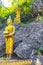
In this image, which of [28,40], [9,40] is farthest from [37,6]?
[9,40]

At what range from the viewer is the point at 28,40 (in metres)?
8.00

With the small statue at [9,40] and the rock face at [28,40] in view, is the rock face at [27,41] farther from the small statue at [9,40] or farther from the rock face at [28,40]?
the small statue at [9,40]

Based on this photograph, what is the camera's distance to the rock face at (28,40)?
7.53m

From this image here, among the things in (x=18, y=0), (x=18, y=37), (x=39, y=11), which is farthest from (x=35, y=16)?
(x=18, y=37)

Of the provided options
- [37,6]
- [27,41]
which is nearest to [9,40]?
[27,41]

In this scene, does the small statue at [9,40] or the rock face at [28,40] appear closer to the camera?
the rock face at [28,40]

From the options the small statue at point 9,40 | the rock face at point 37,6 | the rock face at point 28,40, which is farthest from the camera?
the rock face at point 37,6

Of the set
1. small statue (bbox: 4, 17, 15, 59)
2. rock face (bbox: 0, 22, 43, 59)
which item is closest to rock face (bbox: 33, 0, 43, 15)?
rock face (bbox: 0, 22, 43, 59)

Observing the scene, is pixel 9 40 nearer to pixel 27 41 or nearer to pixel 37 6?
pixel 27 41

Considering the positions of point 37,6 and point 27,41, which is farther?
point 37,6

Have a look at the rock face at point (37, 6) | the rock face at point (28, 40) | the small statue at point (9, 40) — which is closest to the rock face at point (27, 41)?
the rock face at point (28, 40)

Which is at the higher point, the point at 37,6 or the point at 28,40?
the point at 37,6

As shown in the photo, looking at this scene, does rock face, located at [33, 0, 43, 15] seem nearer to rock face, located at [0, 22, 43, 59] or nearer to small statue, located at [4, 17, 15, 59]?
rock face, located at [0, 22, 43, 59]

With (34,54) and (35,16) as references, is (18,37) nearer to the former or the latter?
(34,54)
